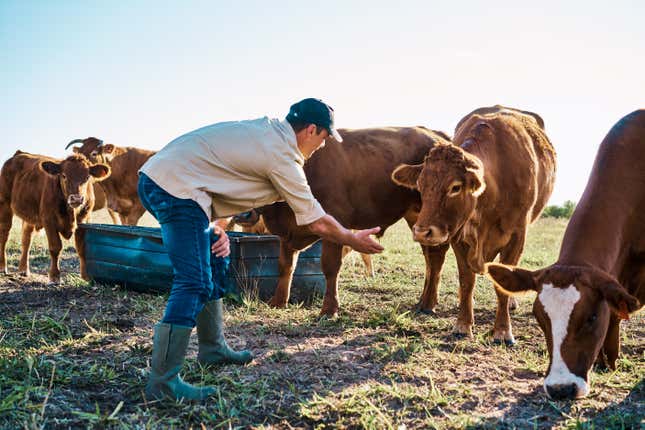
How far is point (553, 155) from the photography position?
7.68 m

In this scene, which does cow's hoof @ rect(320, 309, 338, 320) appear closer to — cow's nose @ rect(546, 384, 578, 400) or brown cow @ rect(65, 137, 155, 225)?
cow's nose @ rect(546, 384, 578, 400)

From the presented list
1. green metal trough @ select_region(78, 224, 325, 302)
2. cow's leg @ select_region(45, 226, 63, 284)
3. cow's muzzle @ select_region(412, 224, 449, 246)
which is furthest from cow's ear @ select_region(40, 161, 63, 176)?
cow's muzzle @ select_region(412, 224, 449, 246)

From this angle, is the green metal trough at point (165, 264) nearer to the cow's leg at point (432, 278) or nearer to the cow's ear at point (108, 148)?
the cow's leg at point (432, 278)

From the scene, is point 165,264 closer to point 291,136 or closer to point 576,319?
point 291,136

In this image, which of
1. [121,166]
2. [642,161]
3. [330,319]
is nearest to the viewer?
[642,161]

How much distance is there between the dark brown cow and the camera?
268 inches

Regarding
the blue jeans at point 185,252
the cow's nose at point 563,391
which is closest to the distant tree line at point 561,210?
the cow's nose at point 563,391

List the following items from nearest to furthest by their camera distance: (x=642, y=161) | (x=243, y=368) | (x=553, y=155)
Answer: (x=243, y=368) → (x=642, y=161) → (x=553, y=155)

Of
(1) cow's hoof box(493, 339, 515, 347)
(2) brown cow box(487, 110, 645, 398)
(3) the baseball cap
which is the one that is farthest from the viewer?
→ (1) cow's hoof box(493, 339, 515, 347)

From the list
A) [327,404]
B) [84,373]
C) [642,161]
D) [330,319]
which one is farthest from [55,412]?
[642,161]

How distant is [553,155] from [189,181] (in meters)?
5.08

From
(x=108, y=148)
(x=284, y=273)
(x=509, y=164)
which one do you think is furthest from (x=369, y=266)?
(x=108, y=148)

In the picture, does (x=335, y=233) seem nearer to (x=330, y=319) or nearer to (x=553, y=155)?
(x=330, y=319)

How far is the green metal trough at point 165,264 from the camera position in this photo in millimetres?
7008
